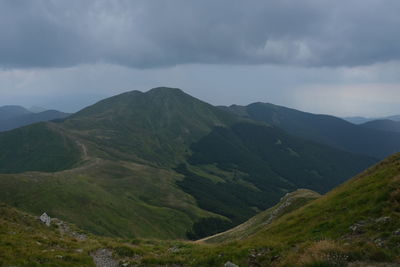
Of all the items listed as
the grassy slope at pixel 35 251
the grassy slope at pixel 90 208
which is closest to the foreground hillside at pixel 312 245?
the grassy slope at pixel 35 251

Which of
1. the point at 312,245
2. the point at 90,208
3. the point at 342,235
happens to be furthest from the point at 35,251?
the point at 90,208

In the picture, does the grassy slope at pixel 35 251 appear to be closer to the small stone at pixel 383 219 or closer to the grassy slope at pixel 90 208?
the small stone at pixel 383 219

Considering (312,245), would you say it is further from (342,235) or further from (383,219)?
(383,219)

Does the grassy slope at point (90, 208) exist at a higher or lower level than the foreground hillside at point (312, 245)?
lower

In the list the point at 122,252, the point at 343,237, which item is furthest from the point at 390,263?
the point at 122,252

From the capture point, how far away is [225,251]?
21172 mm

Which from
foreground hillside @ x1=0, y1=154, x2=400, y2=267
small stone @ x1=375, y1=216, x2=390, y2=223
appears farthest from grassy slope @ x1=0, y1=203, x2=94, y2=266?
small stone @ x1=375, y1=216, x2=390, y2=223

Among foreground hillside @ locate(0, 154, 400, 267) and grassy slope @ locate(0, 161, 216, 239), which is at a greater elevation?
foreground hillside @ locate(0, 154, 400, 267)

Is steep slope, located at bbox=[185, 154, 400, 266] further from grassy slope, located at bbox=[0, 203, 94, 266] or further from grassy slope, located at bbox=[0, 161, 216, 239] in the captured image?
grassy slope, located at bbox=[0, 161, 216, 239]

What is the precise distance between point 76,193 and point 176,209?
62711mm

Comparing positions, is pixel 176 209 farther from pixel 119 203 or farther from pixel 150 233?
pixel 150 233

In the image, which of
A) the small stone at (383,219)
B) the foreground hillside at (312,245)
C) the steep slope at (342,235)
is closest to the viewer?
the steep slope at (342,235)

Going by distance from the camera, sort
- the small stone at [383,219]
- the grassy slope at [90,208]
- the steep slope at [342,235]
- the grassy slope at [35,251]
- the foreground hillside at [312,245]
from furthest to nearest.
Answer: the grassy slope at [90,208], the small stone at [383,219], the grassy slope at [35,251], the foreground hillside at [312,245], the steep slope at [342,235]

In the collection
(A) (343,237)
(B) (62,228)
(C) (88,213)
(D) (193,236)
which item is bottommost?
(D) (193,236)
